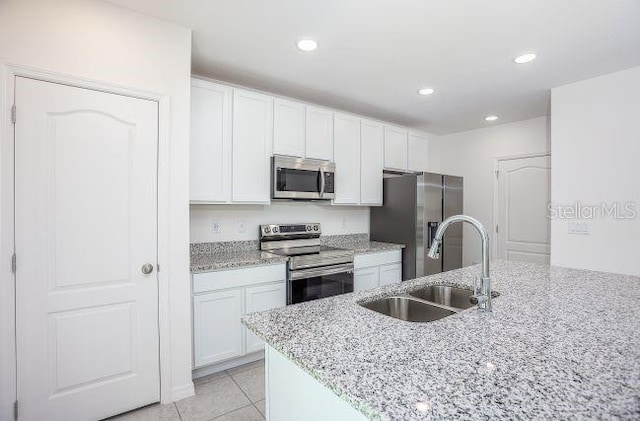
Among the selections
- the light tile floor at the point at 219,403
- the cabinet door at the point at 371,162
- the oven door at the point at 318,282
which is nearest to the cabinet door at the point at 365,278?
the oven door at the point at 318,282

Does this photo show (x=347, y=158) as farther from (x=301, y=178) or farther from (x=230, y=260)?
(x=230, y=260)

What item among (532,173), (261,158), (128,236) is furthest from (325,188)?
(532,173)

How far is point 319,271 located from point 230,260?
80 centimetres

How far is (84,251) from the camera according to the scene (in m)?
1.84

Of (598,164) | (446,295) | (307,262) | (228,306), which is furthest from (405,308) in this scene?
(598,164)

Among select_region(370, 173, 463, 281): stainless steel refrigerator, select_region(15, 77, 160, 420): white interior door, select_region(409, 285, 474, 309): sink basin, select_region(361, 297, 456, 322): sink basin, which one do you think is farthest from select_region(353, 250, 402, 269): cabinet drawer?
select_region(15, 77, 160, 420): white interior door

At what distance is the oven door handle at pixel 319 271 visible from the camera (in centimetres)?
272

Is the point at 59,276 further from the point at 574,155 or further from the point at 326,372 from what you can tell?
the point at 574,155

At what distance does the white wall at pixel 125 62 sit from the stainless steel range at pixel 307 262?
3.00 feet

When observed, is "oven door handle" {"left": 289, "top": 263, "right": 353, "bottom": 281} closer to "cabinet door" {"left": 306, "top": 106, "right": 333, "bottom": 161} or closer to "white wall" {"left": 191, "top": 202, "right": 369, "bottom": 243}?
"white wall" {"left": 191, "top": 202, "right": 369, "bottom": 243}

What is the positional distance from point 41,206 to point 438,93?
11.0ft

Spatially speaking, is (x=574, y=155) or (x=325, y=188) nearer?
(x=574, y=155)

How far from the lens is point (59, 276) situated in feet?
5.81

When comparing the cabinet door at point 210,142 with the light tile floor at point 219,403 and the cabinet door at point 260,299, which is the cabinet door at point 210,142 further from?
the light tile floor at point 219,403
